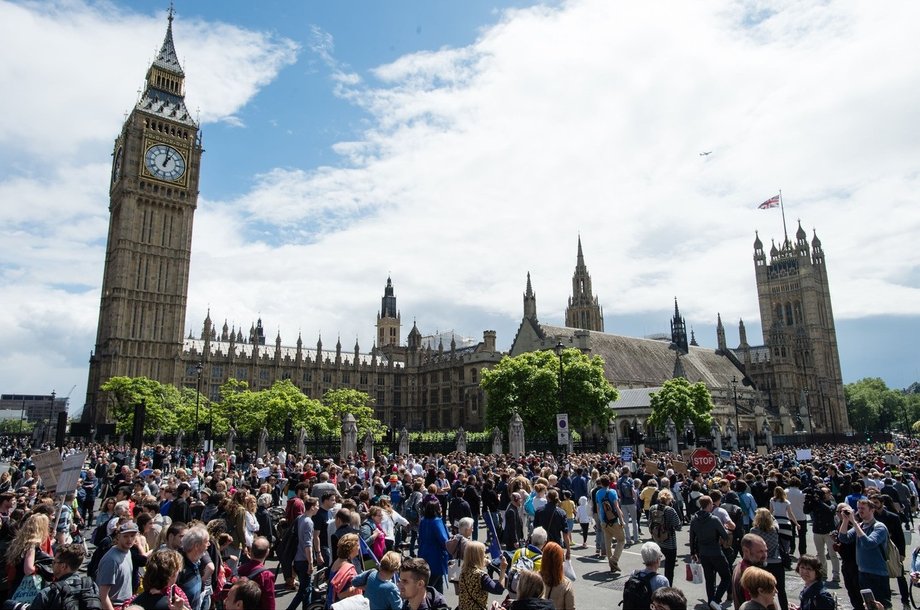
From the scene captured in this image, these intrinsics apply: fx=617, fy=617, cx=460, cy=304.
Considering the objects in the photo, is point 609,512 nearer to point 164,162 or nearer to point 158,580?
point 158,580

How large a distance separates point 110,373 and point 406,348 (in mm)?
55202

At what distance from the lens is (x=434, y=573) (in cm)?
880

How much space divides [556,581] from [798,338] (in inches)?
4425

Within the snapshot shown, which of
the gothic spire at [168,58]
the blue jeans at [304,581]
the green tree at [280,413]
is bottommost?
the blue jeans at [304,581]

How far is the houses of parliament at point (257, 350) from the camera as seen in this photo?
7456 centimetres

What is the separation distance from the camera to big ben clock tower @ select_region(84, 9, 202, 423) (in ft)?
244

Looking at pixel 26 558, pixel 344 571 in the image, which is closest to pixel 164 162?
pixel 26 558

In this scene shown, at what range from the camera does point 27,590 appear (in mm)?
6000

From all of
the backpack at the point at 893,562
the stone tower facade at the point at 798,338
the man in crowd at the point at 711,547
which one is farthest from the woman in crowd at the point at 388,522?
the stone tower facade at the point at 798,338

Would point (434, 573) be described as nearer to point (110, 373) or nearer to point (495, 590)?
point (495, 590)

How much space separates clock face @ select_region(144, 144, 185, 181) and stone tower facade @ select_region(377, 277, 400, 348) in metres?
61.7

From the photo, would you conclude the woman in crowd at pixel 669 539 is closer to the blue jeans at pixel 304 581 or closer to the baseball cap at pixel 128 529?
the blue jeans at pixel 304 581

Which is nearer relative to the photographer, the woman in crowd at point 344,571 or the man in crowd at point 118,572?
the woman in crowd at point 344,571

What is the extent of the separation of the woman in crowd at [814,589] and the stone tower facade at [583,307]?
100 m
